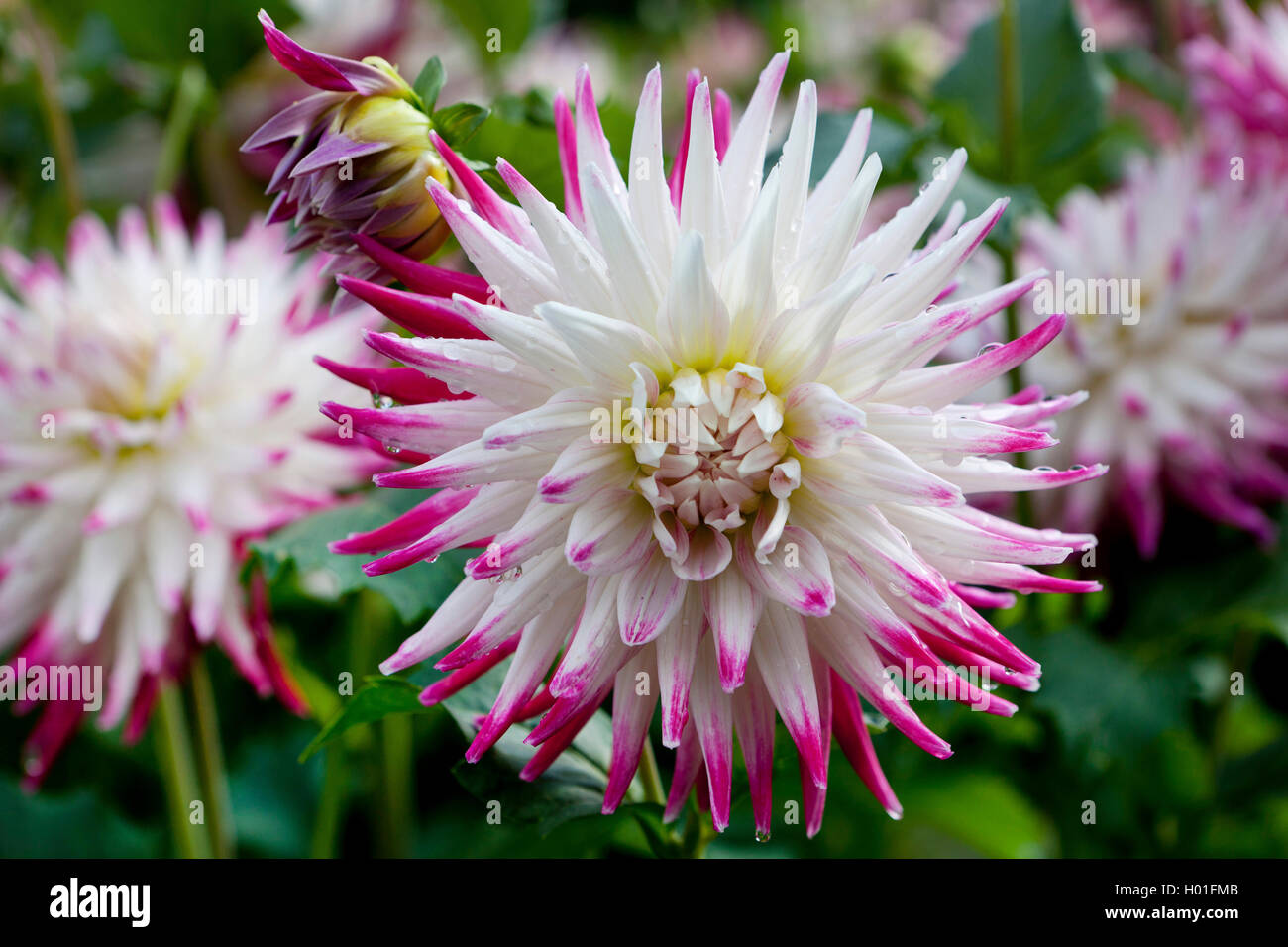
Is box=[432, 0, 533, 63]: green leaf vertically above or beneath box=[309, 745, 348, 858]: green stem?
above

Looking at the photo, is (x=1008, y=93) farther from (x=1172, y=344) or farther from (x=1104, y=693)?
(x=1104, y=693)

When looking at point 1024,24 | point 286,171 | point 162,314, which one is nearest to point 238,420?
point 162,314

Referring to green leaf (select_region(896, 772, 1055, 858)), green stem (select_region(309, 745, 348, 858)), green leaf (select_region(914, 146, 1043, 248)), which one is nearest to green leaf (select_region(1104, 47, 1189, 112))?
green leaf (select_region(914, 146, 1043, 248))

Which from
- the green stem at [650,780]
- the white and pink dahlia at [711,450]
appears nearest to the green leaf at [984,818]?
the green stem at [650,780]

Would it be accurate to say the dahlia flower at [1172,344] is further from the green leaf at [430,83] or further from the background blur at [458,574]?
the green leaf at [430,83]

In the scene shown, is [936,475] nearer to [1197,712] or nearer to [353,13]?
[1197,712]

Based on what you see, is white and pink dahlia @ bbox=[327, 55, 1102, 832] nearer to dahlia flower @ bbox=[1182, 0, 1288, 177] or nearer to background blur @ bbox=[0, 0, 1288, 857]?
background blur @ bbox=[0, 0, 1288, 857]

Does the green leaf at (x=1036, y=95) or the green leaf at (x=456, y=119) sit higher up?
Answer: the green leaf at (x=1036, y=95)

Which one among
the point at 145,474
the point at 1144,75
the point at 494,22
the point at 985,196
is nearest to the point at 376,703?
the point at 145,474
